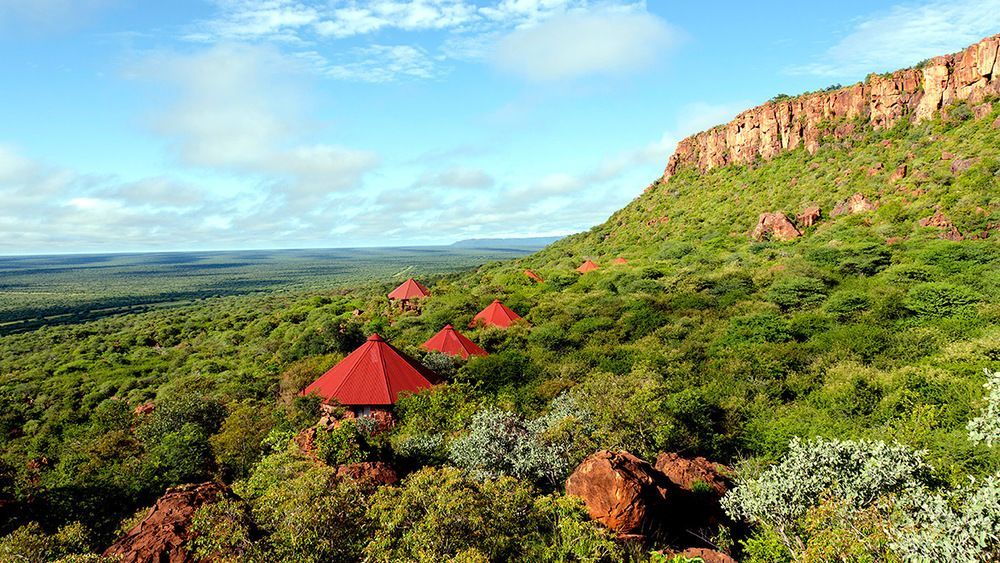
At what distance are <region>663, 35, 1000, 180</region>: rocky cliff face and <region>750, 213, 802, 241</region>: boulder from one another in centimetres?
1977

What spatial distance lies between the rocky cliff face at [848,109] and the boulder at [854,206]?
16.5 meters

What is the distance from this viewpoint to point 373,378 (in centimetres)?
2652

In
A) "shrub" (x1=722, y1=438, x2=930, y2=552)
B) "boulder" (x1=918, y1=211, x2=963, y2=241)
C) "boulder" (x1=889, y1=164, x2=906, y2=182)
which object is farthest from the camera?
"boulder" (x1=889, y1=164, x2=906, y2=182)

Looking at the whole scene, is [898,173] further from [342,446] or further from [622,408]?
[342,446]

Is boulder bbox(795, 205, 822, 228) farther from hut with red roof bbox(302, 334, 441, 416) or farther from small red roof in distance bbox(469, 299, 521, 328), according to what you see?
hut with red roof bbox(302, 334, 441, 416)

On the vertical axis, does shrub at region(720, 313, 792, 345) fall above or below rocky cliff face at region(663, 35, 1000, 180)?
below

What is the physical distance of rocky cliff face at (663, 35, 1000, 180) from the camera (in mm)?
62312

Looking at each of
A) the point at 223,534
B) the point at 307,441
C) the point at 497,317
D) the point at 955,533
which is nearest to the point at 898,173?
the point at 497,317

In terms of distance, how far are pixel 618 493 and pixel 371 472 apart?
721 centimetres

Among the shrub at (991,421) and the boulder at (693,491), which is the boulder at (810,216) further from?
the shrub at (991,421)

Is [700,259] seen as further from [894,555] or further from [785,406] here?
[894,555]

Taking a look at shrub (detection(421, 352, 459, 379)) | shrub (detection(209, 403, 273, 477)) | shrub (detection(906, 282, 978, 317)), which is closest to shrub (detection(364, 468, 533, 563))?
shrub (detection(209, 403, 273, 477))

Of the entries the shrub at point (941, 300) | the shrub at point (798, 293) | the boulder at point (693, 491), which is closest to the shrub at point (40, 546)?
the boulder at point (693, 491)

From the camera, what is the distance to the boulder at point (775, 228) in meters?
66.3
